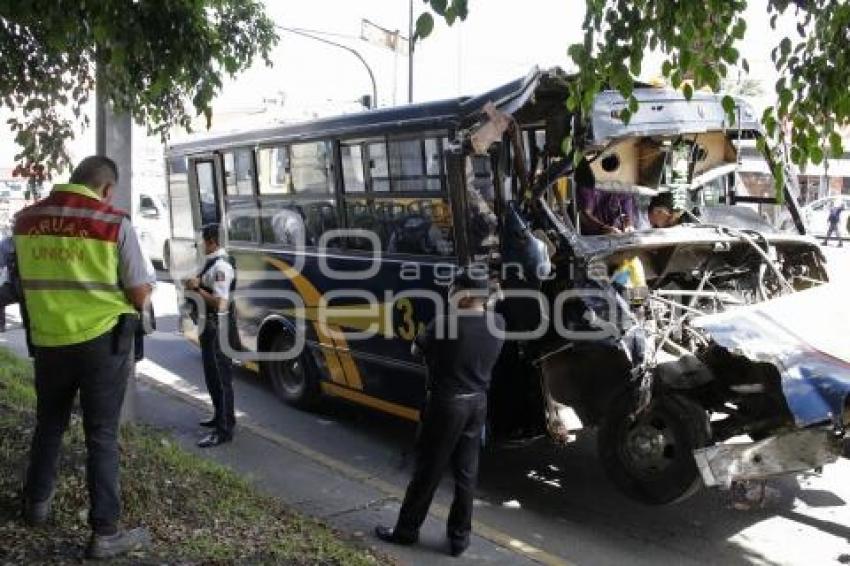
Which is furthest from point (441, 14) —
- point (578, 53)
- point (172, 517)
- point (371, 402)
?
point (371, 402)

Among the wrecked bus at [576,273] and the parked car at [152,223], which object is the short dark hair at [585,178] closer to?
the wrecked bus at [576,273]

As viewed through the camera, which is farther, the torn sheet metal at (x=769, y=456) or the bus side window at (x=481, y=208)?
the bus side window at (x=481, y=208)

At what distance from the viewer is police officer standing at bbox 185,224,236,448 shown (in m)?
6.37

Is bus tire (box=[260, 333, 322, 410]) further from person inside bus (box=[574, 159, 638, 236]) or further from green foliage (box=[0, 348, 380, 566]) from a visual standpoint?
person inside bus (box=[574, 159, 638, 236])

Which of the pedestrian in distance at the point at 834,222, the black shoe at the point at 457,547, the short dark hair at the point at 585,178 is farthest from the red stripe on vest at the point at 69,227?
the pedestrian in distance at the point at 834,222

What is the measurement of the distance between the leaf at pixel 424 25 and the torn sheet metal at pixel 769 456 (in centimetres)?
281

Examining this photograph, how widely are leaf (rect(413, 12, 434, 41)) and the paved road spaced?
303cm

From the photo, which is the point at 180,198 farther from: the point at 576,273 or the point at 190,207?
the point at 576,273

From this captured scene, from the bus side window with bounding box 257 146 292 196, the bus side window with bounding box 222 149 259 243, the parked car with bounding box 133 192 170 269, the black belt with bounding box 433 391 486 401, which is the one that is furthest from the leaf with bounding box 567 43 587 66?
the parked car with bounding box 133 192 170 269

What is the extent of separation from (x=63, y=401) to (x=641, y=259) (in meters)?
3.91

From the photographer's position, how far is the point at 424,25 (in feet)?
9.12

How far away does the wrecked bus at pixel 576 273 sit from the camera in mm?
4738

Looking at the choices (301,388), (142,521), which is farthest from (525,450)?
(142,521)

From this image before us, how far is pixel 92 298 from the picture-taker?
3.65 meters
